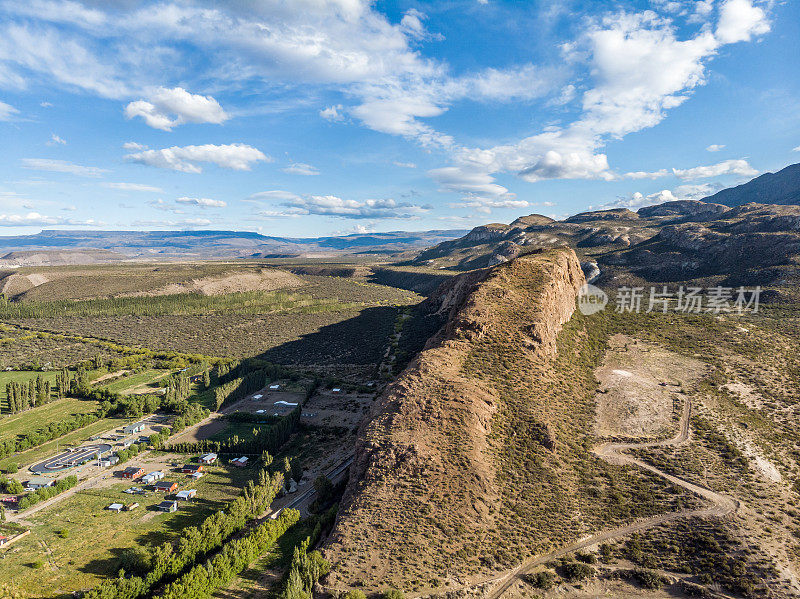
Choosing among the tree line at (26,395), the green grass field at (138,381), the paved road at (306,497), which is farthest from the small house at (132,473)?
the tree line at (26,395)

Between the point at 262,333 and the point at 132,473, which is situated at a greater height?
the point at 262,333

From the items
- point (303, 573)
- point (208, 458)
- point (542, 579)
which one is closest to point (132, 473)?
point (208, 458)

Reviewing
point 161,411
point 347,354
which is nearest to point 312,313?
point 347,354

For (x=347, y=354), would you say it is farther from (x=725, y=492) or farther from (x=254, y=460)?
(x=725, y=492)

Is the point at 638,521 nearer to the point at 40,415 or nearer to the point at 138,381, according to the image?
the point at 40,415

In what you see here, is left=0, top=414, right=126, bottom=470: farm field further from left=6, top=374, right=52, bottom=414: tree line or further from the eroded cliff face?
the eroded cliff face

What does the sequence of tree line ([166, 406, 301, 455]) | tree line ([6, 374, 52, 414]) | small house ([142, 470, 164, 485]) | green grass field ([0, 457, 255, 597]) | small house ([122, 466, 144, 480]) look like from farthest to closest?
tree line ([6, 374, 52, 414])
tree line ([166, 406, 301, 455])
small house ([122, 466, 144, 480])
small house ([142, 470, 164, 485])
green grass field ([0, 457, 255, 597])

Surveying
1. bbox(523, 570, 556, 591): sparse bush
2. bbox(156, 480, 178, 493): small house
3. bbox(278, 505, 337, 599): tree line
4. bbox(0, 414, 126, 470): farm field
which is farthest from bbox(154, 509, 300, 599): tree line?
bbox(0, 414, 126, 470): farm field

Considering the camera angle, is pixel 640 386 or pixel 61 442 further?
pixel 61 442
